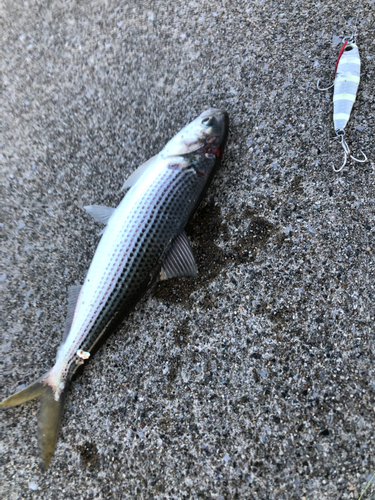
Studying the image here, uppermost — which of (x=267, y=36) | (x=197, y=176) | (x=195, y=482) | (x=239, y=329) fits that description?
(x=267, y=36)

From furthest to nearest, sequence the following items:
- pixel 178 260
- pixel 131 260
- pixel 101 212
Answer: pixel 101 212
pixel 178 260
pixel 131 260

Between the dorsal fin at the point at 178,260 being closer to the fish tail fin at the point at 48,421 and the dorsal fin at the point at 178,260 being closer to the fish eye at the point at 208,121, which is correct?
the fish eye at the point at 208,121

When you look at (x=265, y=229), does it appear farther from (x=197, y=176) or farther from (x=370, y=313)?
(x=370, y=313)

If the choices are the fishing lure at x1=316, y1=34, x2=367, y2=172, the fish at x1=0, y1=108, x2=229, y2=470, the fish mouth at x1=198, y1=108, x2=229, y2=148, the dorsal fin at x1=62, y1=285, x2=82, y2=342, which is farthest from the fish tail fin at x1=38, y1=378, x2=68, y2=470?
the fishing lure at x1=316, y1=34, x2=367, y2=172

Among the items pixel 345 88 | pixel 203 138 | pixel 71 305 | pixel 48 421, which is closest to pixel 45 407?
pixel 48 421

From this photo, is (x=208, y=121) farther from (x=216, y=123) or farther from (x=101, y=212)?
(x=101, y=212)

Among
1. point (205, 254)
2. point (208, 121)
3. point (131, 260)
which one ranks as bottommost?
point (205, 254)

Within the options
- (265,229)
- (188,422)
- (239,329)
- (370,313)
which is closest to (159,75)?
(265,229)

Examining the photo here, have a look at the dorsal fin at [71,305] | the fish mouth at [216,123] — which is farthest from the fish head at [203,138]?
the dorsal fin at [71,305]
